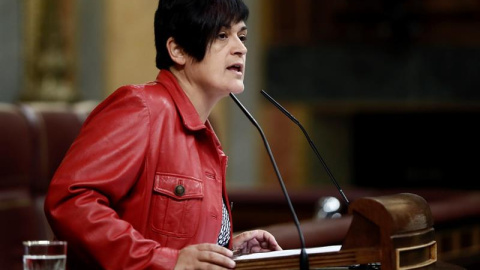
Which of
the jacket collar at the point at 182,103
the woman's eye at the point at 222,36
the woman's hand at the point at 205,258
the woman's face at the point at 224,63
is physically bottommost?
the woman's hand at the point at 205,258

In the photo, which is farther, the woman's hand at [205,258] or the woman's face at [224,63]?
the woman's face at [224,63]

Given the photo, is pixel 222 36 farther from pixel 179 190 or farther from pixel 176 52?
pixel 179 190

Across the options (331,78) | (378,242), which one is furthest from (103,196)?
(331,78)

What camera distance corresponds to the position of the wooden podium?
133cm

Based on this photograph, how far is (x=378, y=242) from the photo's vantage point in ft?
4.42

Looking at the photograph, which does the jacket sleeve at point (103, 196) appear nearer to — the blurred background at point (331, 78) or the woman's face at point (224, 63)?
the woman's face at point (224, 63)

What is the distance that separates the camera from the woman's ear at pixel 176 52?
1.59 m

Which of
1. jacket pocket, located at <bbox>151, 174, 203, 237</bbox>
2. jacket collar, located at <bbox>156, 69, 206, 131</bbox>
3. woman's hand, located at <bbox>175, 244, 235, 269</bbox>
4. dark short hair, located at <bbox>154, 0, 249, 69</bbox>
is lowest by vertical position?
woman's hand, located at <bbox>175, 244, 235, 269</bbox>

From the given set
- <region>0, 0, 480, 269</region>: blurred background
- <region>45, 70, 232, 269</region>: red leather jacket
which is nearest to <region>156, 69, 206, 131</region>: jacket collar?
<region>45, 70, 232, 269</region>: red leather jacket

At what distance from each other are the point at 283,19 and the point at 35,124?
3268mm

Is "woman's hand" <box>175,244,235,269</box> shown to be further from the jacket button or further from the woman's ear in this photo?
the woman's ear

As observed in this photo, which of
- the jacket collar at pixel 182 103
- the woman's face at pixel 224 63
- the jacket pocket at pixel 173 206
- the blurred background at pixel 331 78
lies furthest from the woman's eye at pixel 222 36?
the blurred background at pixel 331 78

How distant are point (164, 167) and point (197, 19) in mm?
250

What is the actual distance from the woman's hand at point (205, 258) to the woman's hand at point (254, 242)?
0.28m
